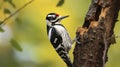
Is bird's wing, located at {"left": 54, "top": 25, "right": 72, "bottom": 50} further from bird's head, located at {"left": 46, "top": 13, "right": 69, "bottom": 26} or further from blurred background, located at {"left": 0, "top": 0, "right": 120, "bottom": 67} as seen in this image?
blurred background, located at {"left": 0, "top": 0, "right": 120, "bottom": 67}

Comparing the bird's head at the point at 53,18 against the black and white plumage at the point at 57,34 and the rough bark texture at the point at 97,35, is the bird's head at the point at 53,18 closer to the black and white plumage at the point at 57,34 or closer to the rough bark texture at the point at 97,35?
the black and white plumage at the point at 57,34

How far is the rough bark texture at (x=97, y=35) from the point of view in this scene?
13.6 ft

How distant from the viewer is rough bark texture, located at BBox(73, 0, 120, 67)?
415 cm

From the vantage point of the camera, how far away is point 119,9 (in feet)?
13.8

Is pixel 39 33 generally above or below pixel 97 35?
below

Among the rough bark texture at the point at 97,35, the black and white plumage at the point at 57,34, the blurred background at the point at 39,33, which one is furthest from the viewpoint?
the blurred background at the point at 39,33

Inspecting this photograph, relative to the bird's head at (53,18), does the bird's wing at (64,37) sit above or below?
below

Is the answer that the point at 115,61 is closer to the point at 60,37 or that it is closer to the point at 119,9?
the point at 60,37

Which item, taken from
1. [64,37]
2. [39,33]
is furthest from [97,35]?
[39,33]

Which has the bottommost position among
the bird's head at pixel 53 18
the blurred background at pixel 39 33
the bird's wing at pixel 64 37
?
the blurred background at pixel 39 33

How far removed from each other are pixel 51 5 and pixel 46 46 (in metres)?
0.69

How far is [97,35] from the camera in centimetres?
416

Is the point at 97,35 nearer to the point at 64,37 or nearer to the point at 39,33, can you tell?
the point at 64,37

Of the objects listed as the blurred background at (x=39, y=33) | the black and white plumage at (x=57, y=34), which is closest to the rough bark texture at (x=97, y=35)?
the black and white plumage at (x=57, y=34)
